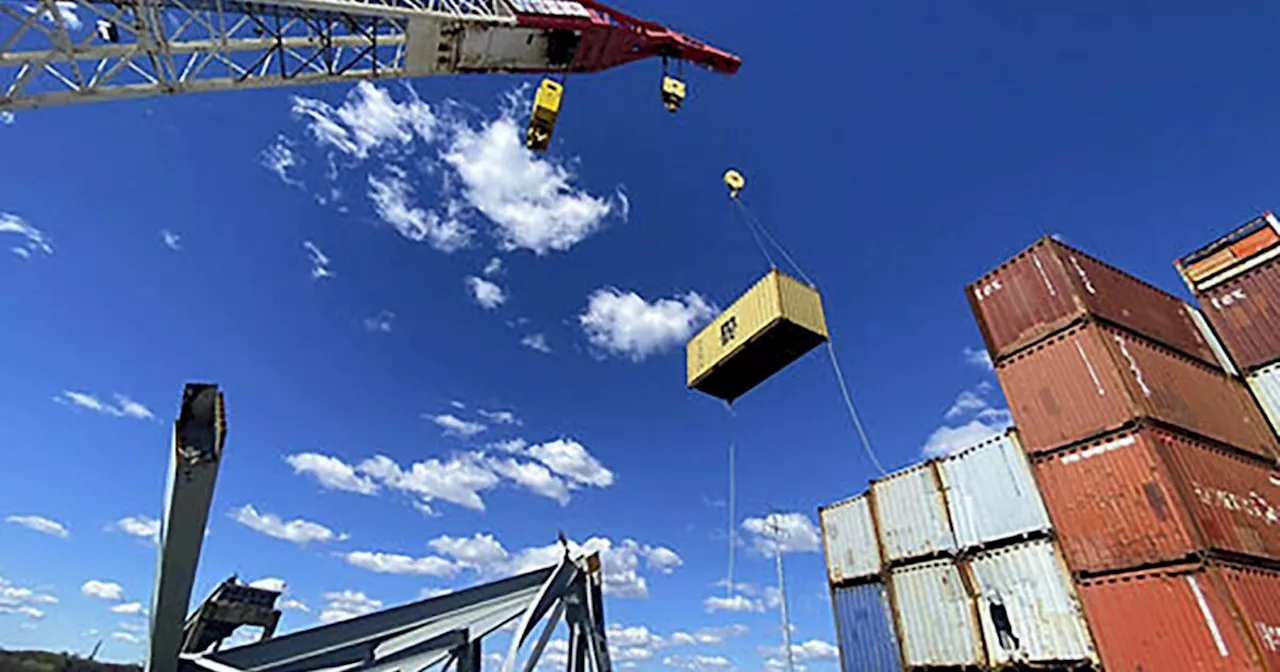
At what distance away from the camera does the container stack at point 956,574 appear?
1541 centimetres

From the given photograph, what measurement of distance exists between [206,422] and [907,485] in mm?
21503

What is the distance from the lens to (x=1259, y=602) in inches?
509

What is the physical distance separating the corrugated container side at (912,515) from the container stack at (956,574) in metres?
0.04

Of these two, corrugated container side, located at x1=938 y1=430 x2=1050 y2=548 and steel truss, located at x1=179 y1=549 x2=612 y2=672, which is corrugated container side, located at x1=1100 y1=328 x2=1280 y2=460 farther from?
steel truss, located at x1=179 y1=549 x2=612 y2=672

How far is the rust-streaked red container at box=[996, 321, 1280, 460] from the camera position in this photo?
1555 cm

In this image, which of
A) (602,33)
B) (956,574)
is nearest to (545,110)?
(602,33)

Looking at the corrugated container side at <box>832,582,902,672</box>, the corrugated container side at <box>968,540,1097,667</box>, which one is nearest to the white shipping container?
the corrugated container side at <box>832,582,902,672</box>

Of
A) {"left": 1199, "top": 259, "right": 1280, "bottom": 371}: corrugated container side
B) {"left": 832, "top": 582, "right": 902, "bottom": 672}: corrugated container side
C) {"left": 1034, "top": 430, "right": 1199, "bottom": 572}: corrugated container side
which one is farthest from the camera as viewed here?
{"left": 832, "top": 582, "right": 902, "bottom": 672}: corrugated container side

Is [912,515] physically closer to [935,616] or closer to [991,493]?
[991,493]

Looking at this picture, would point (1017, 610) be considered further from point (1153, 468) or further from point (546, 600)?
point (546, 600)

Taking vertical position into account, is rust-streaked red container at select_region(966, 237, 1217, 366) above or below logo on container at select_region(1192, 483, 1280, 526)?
above

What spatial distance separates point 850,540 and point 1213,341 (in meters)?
14.0

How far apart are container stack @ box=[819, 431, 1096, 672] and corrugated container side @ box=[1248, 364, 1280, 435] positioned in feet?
27.2

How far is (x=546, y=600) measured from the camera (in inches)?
352
